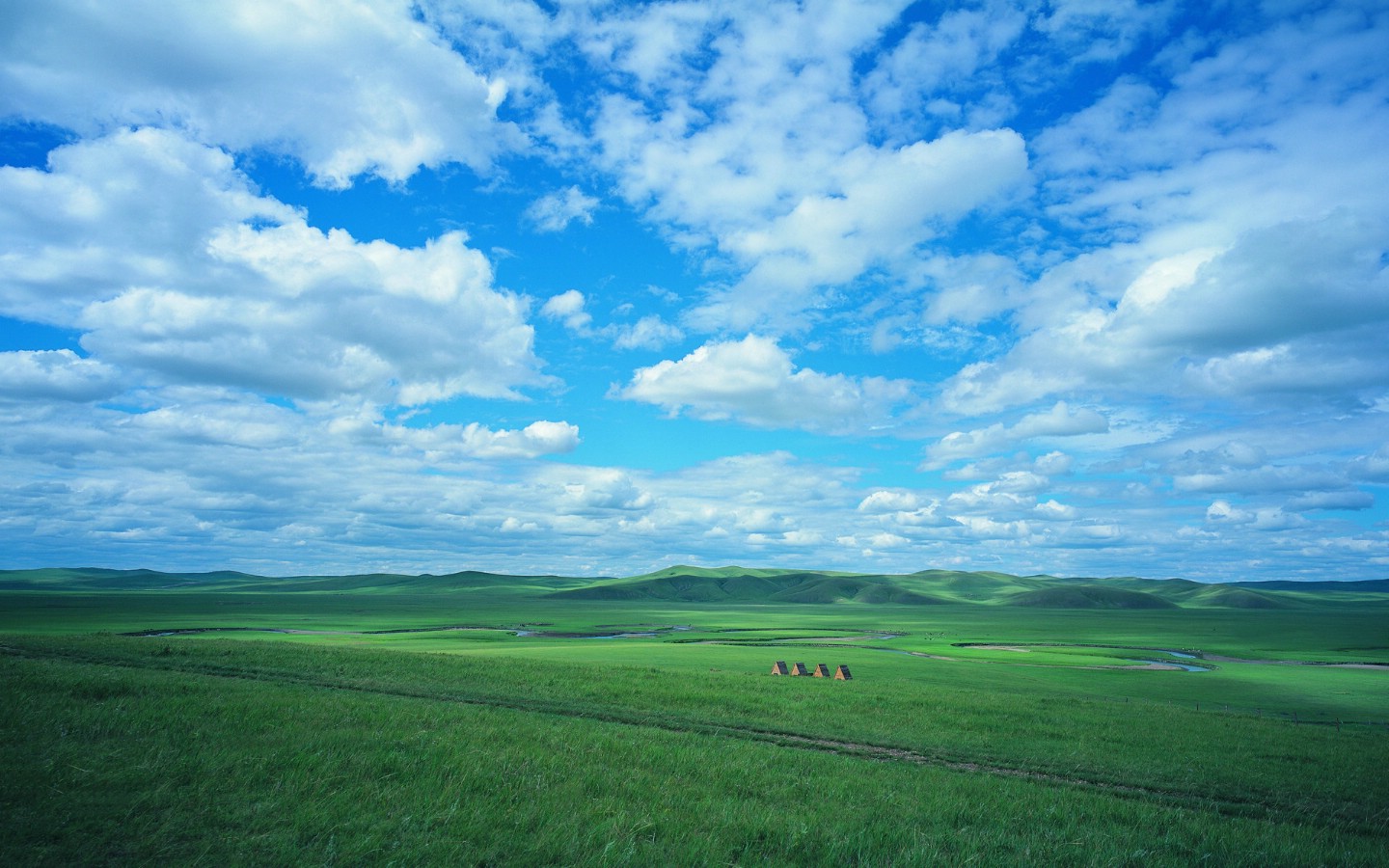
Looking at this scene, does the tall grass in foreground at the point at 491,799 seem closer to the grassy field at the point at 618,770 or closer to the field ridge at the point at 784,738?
the grassy field at the point at 618,770

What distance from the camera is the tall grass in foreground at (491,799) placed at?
9.18 metres

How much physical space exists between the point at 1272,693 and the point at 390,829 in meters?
54.7

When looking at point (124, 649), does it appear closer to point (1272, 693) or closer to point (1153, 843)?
point (1153, 843)

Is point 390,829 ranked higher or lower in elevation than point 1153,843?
higher

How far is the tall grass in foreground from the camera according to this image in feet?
30.1

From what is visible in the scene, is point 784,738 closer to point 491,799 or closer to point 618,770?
point 618,770

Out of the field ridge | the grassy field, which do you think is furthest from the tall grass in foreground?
the field ridge

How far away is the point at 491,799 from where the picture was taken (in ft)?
37.0

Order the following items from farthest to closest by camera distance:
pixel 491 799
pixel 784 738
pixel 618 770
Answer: pixel 784 738
pixel 618 770
pixel 491 799

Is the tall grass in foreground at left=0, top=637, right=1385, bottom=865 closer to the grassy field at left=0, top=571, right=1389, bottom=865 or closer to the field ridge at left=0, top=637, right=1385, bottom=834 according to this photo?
the grassy field at left=0, top=571, right=1389, bottom=865

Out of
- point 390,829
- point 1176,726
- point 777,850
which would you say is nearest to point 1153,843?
point 777,850

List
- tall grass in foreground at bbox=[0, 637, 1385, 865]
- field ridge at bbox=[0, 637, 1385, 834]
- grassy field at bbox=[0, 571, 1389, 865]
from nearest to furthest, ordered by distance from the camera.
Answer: tall grass in foreground at bbox=[0, 637, 1385, 865]
grassy field at bbox=[0, 571, 1389, 865]
field ridge at bbox=[0, 637, 1385, 834]

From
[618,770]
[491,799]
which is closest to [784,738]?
[618,770]

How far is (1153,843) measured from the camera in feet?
39.7
